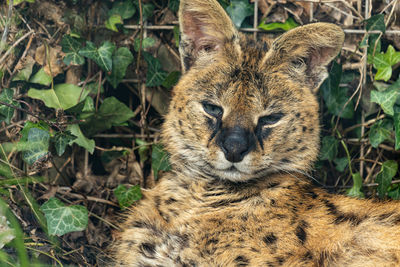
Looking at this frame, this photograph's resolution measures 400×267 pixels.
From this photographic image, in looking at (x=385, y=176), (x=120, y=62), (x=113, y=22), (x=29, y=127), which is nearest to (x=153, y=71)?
(x=120, y=62)

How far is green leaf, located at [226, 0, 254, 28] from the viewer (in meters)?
4.36

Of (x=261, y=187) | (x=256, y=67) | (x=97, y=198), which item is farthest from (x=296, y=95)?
A: (x=97, y=198)

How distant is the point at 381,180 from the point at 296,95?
130cm

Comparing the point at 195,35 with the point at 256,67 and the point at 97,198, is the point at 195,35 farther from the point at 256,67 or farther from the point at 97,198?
the point at 97,198

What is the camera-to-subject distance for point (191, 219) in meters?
3.39

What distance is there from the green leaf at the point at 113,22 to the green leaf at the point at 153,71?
0.36 m

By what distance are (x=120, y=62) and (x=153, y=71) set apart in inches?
12.1

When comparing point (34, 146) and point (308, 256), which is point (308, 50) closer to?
point (308, 256)

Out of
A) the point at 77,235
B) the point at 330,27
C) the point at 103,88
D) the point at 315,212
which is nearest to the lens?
the point at 315,212

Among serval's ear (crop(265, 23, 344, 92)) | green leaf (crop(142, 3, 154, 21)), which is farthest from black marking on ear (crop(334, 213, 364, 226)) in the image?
green leaf (crop(142, 3, 154, 21))

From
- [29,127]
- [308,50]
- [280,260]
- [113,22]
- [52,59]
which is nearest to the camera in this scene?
[280,260]

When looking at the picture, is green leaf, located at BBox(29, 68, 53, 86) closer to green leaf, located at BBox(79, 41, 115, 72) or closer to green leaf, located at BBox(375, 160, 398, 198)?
green leaf, located at BBox(79, 41, 115, 72)

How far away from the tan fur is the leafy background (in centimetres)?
60

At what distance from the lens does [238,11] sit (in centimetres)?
438
